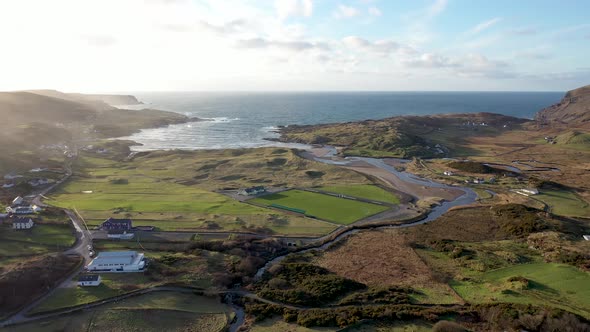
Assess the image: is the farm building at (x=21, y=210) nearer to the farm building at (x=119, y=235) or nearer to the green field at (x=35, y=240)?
the green field at (x=35, y=240)

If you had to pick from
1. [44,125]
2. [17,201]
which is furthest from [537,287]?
[44,125]

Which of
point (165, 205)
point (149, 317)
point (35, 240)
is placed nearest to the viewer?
point (149, 317)

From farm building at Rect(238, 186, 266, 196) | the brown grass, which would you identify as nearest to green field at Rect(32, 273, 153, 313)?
the brown grass

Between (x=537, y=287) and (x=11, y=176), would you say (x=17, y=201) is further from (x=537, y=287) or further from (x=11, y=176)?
(x=537, y=287)

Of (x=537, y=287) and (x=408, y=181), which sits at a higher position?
(x=408, y=181)

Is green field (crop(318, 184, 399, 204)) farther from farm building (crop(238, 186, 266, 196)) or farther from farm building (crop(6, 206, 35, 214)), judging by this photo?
farm building (crop(6, 206, 35, 214))

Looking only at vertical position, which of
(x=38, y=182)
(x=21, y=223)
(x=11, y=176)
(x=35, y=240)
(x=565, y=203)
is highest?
(x=565, y=203)
